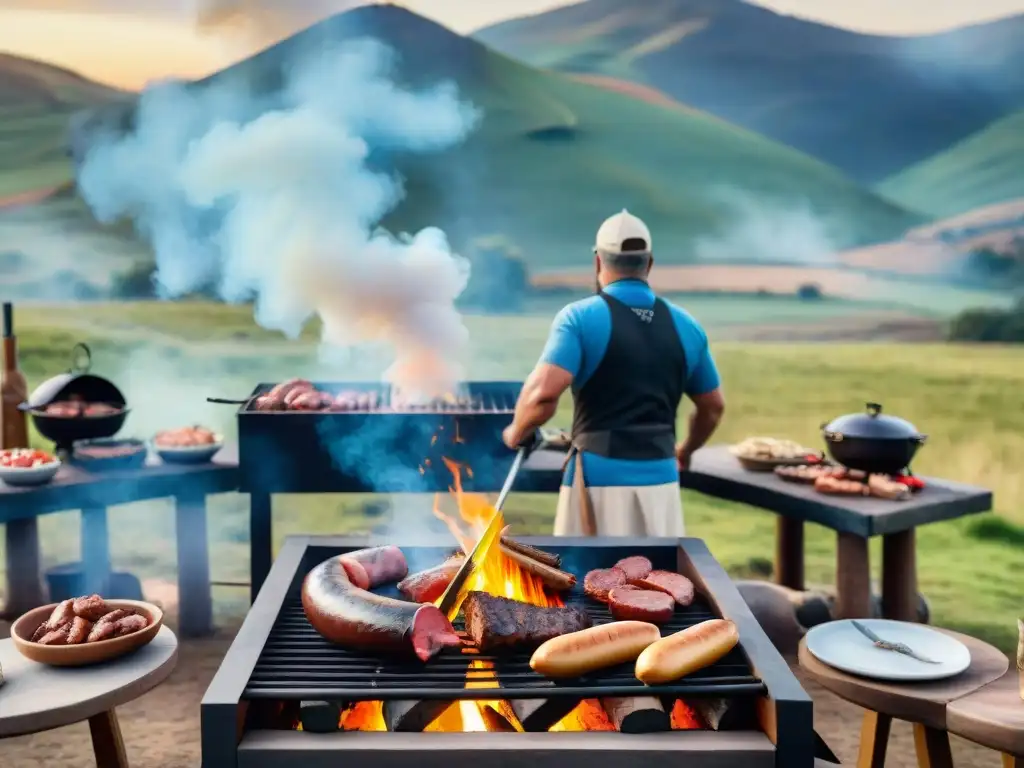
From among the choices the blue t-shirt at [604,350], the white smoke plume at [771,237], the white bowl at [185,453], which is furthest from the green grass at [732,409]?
the blue t-shirt at [604,350]

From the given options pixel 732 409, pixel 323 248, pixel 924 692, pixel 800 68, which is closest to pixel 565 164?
pixel 800 68

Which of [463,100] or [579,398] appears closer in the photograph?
[579,398]

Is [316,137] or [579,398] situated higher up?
[316,137]

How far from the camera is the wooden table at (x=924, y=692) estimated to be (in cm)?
269

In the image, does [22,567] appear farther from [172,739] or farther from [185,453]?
[172,739]

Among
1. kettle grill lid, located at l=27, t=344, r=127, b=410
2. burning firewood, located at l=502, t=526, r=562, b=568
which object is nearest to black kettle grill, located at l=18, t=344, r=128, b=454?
kettle grill lid, located at l=27, t=344, r=127, b=410

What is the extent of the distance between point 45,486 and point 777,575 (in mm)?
4176

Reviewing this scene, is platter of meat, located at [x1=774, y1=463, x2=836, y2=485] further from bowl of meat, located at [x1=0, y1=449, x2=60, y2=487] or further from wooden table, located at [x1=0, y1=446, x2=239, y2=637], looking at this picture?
bowl of meat, located at [x1=0, y1=449, x2=60, y2=487]

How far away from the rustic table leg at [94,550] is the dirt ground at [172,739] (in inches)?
41.6

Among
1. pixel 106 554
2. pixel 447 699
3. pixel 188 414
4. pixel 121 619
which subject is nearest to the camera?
pixel 447 699

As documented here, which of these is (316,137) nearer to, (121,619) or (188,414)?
(121,619)

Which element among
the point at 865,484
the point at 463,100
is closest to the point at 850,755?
the point at 865,484

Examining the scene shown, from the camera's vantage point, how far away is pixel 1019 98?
1800 cm

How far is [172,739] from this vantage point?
4371 millimetres
